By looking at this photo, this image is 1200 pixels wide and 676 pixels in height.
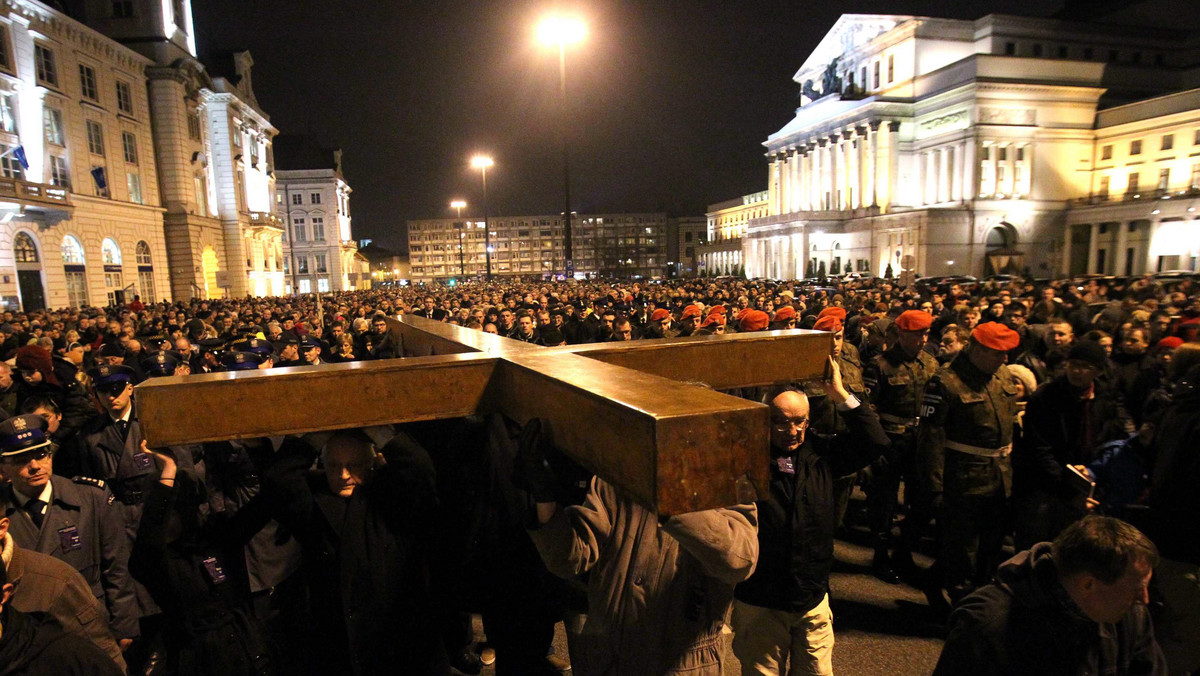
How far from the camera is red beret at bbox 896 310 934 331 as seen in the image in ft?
18.8

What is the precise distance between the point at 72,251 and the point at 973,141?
63824 mm

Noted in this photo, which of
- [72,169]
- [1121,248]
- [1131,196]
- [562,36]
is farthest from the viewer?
[1121,248]

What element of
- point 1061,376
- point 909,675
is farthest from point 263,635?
point 1061,376

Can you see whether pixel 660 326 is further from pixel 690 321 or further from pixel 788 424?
pixel 788 424

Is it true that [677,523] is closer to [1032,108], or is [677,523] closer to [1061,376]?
[1061,376]

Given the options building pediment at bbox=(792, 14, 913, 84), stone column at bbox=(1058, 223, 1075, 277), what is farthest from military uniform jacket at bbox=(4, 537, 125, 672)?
building pediment at bbox=(792, 14, 913, 84)

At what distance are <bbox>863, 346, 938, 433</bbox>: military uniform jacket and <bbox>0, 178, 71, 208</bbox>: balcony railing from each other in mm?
32179

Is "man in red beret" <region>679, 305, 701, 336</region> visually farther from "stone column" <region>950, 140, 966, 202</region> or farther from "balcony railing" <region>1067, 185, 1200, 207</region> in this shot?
"stone column" <region>950, 140, 966, 202</region>

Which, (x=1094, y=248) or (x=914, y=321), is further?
(x=1094, y=248)

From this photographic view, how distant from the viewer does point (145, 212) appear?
125ft

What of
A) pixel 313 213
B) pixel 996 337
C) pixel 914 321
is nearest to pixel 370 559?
pixel 996 337

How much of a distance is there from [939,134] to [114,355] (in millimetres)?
65716

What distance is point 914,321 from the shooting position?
579 cm

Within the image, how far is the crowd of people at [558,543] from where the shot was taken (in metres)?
2.07
